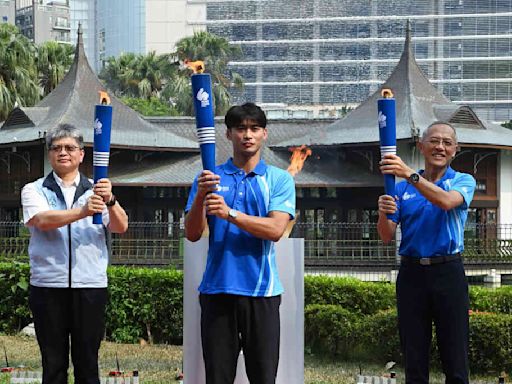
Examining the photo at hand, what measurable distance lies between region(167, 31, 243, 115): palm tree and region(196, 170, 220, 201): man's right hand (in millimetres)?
39681

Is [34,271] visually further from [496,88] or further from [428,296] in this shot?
[496,88]

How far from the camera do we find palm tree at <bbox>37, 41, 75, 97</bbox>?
112 feet

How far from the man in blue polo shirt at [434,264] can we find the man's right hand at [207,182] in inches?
38.1

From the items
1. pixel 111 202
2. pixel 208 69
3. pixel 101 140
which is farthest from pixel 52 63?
pixel 111 202

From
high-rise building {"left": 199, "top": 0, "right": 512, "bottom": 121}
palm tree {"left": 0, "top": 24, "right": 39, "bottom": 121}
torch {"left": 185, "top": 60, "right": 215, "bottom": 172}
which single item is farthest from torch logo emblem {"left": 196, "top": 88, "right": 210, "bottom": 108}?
high-rise building {"left": 199, "top": 0, "right": 512, "bottom": 121}

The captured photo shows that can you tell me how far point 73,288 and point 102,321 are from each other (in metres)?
0.27

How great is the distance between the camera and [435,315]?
15.8 ft

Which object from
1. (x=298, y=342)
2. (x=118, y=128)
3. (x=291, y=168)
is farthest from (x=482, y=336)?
(x=118, y=128)

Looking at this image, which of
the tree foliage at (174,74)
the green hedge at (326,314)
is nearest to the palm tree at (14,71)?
the tree foliage at (174,74)

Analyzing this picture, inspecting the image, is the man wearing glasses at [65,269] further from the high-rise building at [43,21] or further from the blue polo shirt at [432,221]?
the high-rise building at [43,21]

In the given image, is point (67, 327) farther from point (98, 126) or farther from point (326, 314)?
point (326, 314)

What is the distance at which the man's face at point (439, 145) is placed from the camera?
193 inches

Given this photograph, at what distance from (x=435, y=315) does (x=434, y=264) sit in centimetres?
27

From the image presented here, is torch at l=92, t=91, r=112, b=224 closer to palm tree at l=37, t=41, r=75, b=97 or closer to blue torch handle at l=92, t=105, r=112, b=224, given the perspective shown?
blue torch handle at l=92, t=105, r=112, b=224
